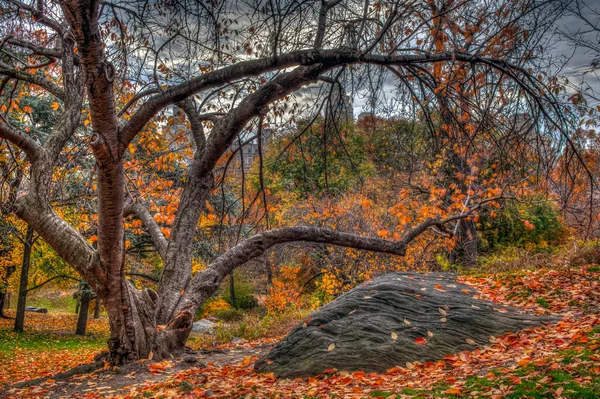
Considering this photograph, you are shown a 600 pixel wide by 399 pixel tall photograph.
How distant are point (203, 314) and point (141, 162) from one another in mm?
12067

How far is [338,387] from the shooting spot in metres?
4.40

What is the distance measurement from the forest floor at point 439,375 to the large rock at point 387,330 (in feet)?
0.59

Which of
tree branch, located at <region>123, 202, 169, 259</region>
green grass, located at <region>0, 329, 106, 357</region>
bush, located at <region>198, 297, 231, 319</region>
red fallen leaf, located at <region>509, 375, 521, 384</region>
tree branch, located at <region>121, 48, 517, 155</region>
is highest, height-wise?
tree branch, located at <region>121, 48, 517, 155</region>

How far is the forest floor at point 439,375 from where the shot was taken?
357 centimetres

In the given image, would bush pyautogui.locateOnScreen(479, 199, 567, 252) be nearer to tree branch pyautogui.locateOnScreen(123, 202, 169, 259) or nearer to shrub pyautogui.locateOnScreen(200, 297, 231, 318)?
shrub pyautogui.locateOnScreen(200, 297, 231, 318)

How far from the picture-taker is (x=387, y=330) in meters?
5.47

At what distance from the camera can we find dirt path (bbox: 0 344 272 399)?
14.5 feet

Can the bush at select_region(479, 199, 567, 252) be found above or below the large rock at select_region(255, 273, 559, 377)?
above

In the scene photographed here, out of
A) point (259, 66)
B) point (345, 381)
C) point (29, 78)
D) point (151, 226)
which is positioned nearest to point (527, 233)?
point (345, 381)

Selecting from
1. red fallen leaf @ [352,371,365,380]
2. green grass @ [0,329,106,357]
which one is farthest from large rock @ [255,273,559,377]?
green grass @ [0,329,106,357]

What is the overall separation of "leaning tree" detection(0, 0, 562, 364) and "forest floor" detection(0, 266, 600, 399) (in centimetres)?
65

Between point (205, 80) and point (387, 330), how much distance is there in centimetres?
375

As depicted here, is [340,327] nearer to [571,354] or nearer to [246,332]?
[571,354]

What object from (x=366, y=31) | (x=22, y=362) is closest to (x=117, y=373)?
(x=366, y=31)
